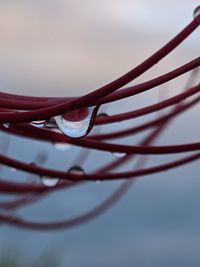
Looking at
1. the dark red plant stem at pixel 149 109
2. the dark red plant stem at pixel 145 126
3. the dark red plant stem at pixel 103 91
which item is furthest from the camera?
the dark red plant stem at pixel 145 126

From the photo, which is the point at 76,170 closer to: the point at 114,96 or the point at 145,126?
the point at 145,126

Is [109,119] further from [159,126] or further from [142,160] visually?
[142,160]

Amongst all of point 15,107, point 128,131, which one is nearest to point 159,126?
point 128,131

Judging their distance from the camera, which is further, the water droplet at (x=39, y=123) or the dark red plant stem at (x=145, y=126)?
the dark red plant stem at (x=145, y=126)

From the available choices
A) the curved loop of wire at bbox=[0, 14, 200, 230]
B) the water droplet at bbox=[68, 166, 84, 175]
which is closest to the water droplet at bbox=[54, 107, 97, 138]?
the curved loop of wire at bbox=[0, 14, 200, 230]

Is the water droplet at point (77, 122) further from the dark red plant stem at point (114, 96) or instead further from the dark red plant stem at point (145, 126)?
the dark red plant stem at point (145, 126)

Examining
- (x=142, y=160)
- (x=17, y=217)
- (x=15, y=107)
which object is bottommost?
(x=17, y=217)

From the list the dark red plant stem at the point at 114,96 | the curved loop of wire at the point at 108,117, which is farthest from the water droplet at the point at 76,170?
the dark red plant stem at the point at 114,96

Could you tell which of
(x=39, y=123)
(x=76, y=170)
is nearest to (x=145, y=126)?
(x=76, y=170)

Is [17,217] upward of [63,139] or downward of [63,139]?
downward
